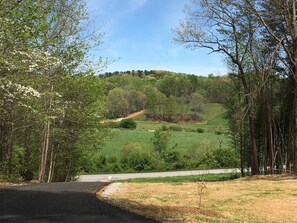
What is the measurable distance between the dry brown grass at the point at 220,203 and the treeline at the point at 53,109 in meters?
4.75

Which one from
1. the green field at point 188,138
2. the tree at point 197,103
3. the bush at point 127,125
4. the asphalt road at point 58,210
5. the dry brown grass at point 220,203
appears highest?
the tree at point 197,103

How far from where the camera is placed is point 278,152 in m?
22.0

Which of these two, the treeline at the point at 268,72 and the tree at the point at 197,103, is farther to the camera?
the tree at the point at 197,103

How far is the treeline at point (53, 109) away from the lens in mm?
13172

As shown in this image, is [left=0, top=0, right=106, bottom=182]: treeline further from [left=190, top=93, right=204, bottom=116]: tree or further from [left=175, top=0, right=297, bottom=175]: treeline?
[left=190, top=93, right=204, bottom=116]: tree

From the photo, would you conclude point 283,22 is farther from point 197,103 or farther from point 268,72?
point 197,103

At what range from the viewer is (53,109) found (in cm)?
1683

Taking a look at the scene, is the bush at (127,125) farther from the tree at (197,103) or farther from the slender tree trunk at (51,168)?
the slender tree trunk at (51,168)

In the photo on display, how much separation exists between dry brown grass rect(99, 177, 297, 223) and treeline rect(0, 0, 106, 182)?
15.6 ft

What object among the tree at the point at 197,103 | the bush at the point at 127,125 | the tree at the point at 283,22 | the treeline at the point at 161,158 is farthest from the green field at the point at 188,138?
the tree at the point at 283,22

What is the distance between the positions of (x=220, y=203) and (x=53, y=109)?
884cm

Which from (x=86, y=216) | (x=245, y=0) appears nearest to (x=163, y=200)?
(x=86, y=216)

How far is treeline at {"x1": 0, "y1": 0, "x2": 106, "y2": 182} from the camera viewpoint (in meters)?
13.2

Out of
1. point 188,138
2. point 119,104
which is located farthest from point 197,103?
point 188,138
